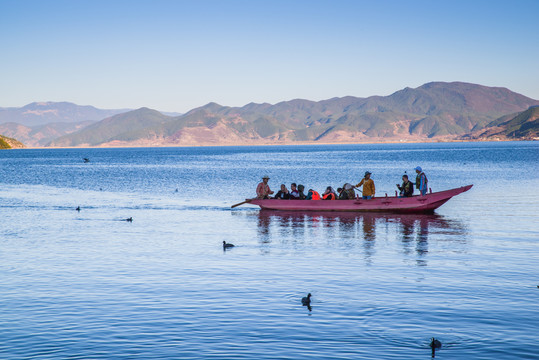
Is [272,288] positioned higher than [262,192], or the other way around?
[262,192]

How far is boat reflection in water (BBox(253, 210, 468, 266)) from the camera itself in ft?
83.3

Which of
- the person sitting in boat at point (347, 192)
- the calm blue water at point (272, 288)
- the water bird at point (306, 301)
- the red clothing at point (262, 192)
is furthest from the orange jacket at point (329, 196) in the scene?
the water bird at point (306, 301)

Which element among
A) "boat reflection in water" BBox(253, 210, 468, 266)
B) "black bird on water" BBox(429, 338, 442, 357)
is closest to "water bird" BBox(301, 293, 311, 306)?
"black bird on water" BBox(429, 338, 442, 357)

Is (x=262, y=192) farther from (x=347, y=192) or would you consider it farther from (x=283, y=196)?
(x=347, y=192)

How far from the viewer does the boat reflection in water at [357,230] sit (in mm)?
25375

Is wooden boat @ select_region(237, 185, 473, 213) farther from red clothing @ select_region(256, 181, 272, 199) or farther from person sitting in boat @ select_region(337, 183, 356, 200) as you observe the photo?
red clothing @ select_region(256, 181, 272, 199)

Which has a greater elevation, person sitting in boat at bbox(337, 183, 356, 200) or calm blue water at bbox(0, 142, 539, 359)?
person sitting in boat at bbox(337, 183, 356, 200)

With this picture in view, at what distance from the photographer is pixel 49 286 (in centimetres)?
1800

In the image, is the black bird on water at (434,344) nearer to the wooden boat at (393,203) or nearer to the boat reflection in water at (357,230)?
the boat reflection in water at (357,230)

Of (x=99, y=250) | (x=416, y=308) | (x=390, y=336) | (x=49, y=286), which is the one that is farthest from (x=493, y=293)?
(x=99, y=250)

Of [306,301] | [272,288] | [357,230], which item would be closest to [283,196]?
[357,230]

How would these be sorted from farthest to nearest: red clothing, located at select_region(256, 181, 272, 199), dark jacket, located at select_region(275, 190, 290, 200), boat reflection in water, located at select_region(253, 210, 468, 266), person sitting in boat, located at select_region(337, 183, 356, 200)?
red clothing, located at select_region(256, 181, 272, 199) < dark jacket, located at select_region(275, 190, 290, 200) < person sitting in boat, located at select_region(337, 183, 356, 200) < boat reflection in water, located at select_region(253, 210, 468, 266)

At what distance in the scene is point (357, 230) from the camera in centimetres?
3023

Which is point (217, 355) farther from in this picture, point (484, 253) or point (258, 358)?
point (484, 253)
